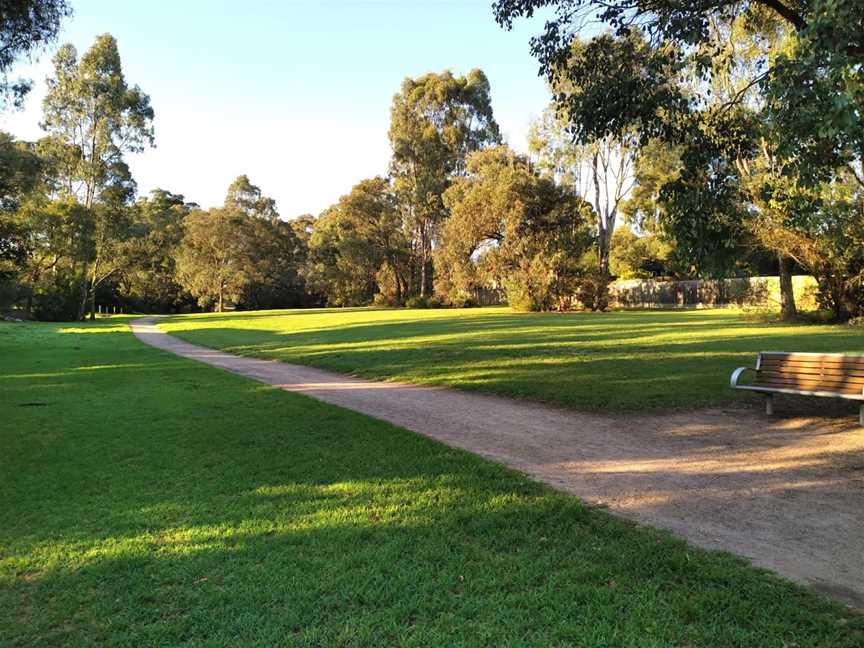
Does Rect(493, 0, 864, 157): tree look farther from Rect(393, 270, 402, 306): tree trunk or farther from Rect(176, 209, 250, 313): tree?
Rect(176, 209, 250, 313): tree

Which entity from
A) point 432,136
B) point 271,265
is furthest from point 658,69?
point 271,265

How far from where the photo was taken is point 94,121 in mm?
41156

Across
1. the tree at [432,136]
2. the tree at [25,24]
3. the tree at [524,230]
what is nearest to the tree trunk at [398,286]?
the tree at [432,136]

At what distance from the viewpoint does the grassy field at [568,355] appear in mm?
9406

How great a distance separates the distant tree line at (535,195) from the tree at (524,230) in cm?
13

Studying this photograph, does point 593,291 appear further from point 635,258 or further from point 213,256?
point 213,256

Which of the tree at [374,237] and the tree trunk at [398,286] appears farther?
the tree trunk at [398,286]

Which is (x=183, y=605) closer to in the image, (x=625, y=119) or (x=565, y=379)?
(x=625, y=119)

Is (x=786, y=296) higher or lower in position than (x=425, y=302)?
lower

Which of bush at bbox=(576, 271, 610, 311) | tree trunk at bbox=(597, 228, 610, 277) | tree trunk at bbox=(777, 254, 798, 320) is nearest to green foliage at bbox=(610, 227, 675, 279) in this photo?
tree trunk at bbox=(597, 228, 610, 277)

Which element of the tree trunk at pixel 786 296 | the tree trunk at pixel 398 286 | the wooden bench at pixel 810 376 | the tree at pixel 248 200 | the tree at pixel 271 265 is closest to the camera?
the wooden bench at pixel 810 376

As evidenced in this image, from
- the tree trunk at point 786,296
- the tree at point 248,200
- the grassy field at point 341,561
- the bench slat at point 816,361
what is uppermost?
the tree at point 248,200

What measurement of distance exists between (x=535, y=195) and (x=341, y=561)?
3424 centimetres

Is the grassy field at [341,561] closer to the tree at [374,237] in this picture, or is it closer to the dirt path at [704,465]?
the dirt path at [704,465]
